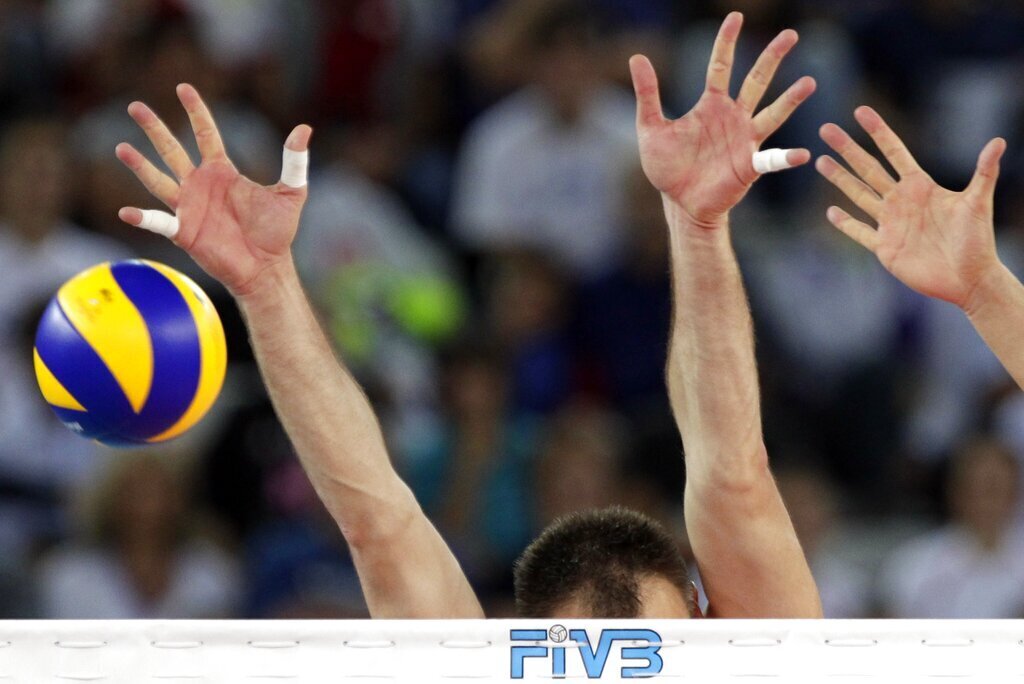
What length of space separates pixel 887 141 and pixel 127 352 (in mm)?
1949

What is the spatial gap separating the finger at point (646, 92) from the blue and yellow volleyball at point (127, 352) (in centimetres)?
125

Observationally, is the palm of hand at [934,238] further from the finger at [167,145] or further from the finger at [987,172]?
the finger at [167,145]

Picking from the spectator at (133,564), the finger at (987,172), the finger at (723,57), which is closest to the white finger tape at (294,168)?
the finger at (723,57)

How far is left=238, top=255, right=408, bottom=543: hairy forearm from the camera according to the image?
12.4 ft

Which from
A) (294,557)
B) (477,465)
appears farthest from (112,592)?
(477,465)

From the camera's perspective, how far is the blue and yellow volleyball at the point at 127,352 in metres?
4.16

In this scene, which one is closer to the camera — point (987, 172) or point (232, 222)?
point (987, 172)

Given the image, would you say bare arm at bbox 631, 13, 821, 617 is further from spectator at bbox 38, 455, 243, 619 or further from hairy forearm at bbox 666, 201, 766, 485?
spectator at bbox 38, 455, 243, 619

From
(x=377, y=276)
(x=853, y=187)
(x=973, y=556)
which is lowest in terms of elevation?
(x=973, y=556)

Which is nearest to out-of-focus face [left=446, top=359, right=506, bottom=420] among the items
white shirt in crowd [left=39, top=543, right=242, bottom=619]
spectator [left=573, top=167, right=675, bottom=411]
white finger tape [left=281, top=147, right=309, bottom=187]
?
spectator [left=573, top=167, right=675, bottom=411]

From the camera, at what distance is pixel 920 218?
3904 millimetres
